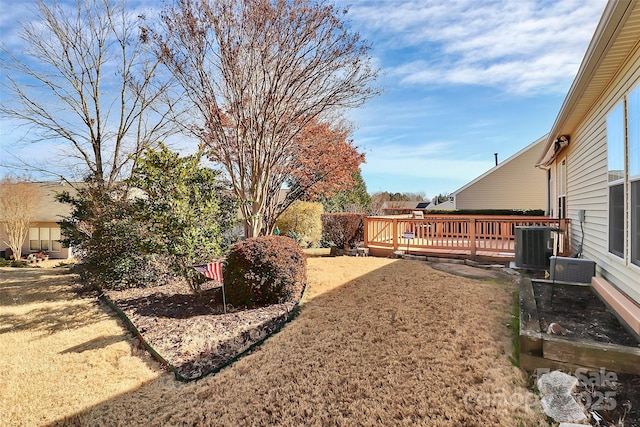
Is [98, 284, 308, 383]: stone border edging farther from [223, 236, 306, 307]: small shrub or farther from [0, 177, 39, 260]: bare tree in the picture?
[0, 177, 39, 260]: bare tree

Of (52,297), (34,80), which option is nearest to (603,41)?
(52,297)

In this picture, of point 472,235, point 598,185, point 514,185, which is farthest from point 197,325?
point 514,185

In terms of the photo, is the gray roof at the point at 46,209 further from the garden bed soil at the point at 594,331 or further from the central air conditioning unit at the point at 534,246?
the garden bed soil at the point at 594,331

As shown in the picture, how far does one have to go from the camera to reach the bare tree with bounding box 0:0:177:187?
29.7ft

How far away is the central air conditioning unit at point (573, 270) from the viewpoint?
15.4ft

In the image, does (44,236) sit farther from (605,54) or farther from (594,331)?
(605,54)

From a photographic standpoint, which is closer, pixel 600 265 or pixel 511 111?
pixel 600 265

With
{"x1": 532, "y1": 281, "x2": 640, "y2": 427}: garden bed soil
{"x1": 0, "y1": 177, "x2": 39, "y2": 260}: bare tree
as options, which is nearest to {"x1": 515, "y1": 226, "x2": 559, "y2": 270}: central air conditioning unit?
{"x1": 532, "y1": 281, "x2": 640, "y2": 427}: garden bed soil

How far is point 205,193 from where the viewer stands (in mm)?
5422

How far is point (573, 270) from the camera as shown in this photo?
4812 mm

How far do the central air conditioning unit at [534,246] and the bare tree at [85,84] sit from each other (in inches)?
404

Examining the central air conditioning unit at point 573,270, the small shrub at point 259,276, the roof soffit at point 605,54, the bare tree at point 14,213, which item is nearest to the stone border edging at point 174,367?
the small shrub at point 259,276

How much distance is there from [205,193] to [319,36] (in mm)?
4510

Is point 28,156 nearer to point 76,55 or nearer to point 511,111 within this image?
point 76,55
